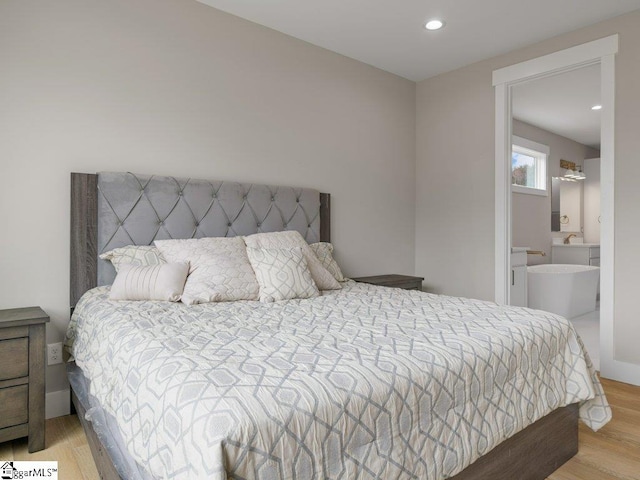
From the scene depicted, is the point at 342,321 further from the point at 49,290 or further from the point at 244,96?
the point at 244,96

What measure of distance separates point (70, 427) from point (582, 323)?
191 inches

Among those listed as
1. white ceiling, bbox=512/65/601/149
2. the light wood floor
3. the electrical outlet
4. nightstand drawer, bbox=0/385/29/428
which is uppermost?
white ceiling, bbox=512/65/601/149

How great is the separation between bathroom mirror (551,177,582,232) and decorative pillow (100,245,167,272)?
19.3 feet

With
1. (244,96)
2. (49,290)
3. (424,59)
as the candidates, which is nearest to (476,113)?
(424,59)

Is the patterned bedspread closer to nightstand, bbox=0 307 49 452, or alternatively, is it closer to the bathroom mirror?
nightstand, bbox=0 307 49 452

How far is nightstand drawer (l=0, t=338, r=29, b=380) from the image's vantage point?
1.83m

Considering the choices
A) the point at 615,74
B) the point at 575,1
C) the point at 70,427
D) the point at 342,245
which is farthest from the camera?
the point at 342,245

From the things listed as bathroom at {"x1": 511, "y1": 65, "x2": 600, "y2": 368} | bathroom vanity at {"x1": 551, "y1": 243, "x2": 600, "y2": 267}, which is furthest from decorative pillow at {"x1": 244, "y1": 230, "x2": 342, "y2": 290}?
bathroom vanity at {"x1": 551, "y1": 243, "x2": 600, "y2": 267}

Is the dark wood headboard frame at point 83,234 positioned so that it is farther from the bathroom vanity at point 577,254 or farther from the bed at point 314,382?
the bathroom vanity at point 577,254

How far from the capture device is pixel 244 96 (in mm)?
2994

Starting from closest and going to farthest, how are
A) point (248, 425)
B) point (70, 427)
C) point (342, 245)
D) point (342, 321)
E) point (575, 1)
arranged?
point (248, 425) < point (342, 321) < point (70, 427) < point (575, 1) < point (342, 245)

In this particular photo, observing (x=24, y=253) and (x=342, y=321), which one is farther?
(x=24, y=253)

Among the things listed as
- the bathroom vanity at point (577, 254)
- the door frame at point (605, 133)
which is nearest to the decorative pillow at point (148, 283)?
the door frame at point (605, 133)

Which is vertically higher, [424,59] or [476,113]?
[424,59]
